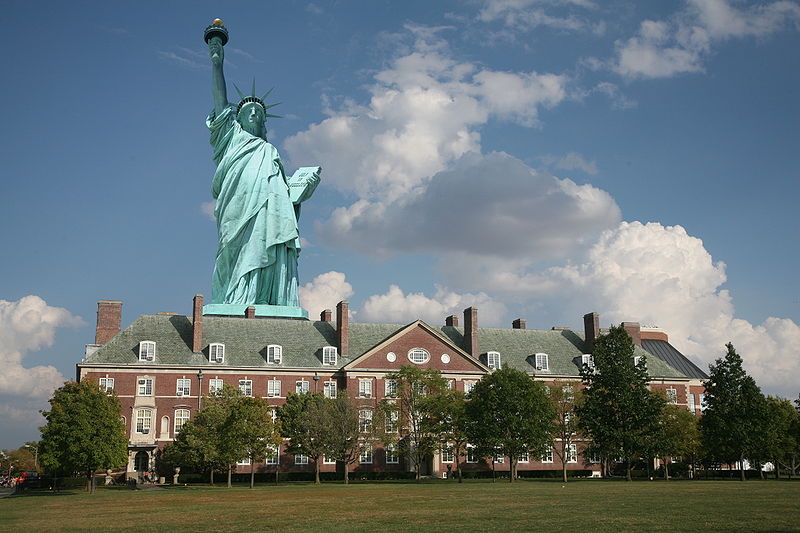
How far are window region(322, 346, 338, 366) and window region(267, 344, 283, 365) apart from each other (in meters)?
3.51

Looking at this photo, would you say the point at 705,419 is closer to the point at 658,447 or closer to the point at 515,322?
the point at 658,447

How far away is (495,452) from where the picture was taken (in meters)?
54.7

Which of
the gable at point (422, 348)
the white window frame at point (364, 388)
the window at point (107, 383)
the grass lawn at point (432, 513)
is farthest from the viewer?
the gable at point (422, 348)

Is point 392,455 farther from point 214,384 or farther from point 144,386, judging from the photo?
point 144,386

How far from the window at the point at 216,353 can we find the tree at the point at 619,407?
28.2 metres

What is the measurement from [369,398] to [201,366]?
13.5 m

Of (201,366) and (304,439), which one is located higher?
(201,366)

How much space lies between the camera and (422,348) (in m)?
66.8

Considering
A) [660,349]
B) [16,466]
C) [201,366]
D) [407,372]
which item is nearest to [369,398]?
[407,372]

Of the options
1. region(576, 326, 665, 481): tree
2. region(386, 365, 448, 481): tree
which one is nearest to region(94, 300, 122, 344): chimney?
region(386, 365, 448, 481): tree

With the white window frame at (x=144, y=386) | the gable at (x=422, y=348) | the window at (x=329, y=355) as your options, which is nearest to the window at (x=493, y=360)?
the gable at (x=422, y=348)

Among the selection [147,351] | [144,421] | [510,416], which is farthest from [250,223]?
[510,416]

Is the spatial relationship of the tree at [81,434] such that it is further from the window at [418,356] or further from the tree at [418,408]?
the window at [418,356]

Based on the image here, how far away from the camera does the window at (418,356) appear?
66.4m
